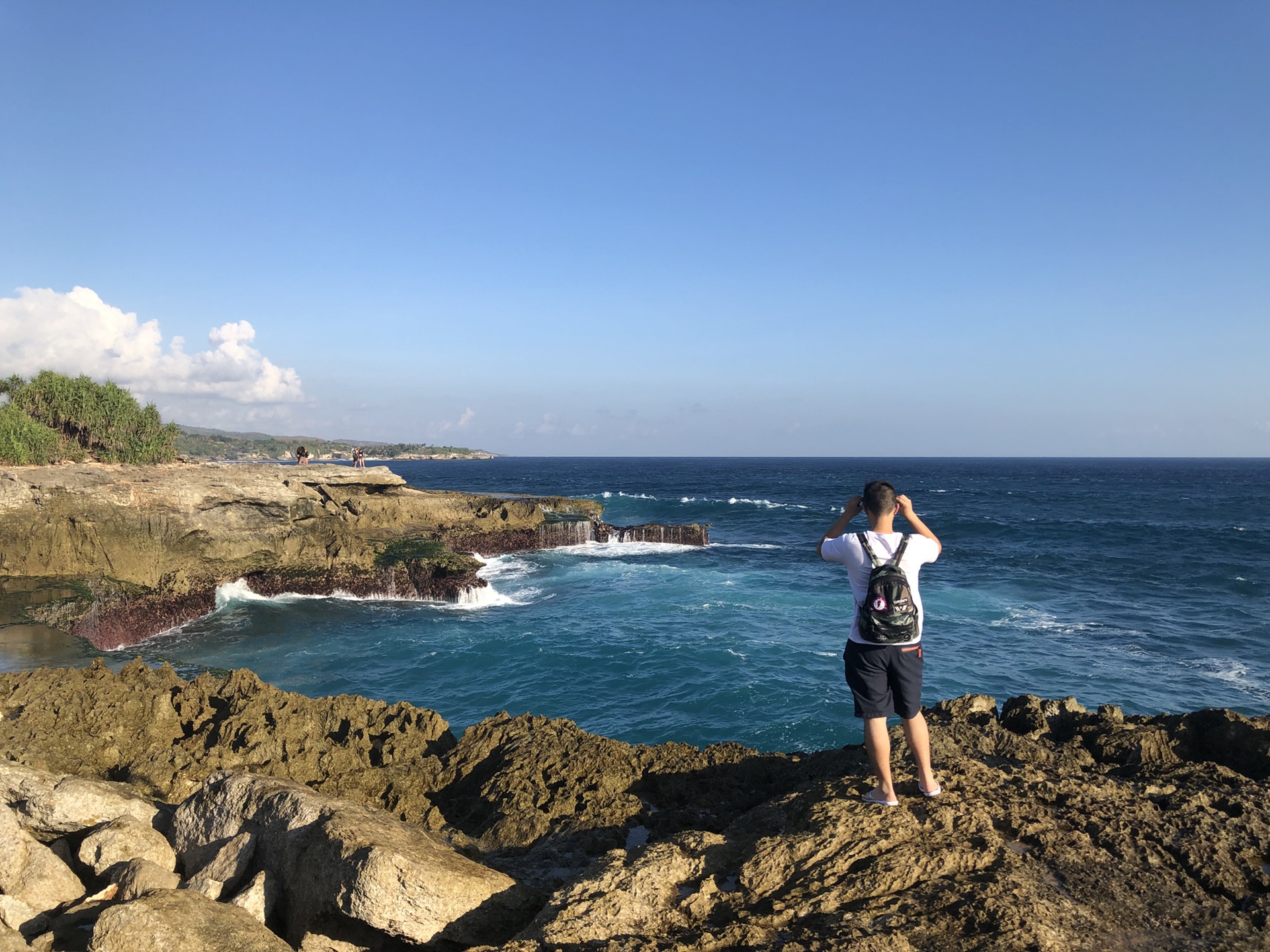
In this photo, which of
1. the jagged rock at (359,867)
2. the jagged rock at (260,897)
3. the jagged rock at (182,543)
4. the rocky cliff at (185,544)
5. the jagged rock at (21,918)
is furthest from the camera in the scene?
the jagged rock at (182,543)

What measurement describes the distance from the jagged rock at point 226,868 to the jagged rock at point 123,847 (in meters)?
0.32

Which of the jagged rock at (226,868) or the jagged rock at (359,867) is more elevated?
the jagged rock at (359,867)

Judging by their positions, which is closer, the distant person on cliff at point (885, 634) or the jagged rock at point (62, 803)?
the distant person on cliff at point (885, 634)

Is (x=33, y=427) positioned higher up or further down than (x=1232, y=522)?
higher up

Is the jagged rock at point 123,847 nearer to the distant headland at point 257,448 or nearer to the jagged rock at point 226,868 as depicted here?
the jagged rock at point 226,868

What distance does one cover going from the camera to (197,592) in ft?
67.6

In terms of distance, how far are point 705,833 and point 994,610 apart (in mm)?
19858

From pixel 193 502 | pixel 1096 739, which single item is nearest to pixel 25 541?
pixel 193 502

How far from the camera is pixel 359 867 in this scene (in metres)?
3.99

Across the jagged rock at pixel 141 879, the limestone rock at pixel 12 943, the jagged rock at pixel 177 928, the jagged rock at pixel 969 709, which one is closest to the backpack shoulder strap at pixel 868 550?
the jagged rock at pixel 969 709

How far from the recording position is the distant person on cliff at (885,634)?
14.6 feet

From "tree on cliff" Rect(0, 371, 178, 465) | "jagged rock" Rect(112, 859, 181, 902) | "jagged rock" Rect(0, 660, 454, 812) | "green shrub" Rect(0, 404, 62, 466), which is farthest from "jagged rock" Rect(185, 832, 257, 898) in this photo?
"tree on cliff" Rect(0, 371, 178, 465)

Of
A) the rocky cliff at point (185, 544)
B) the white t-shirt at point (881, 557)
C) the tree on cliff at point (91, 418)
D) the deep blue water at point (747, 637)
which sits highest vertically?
the tree on cliff at point (91, 418)

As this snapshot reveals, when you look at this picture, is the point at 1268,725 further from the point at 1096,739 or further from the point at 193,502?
the point at 193,502
